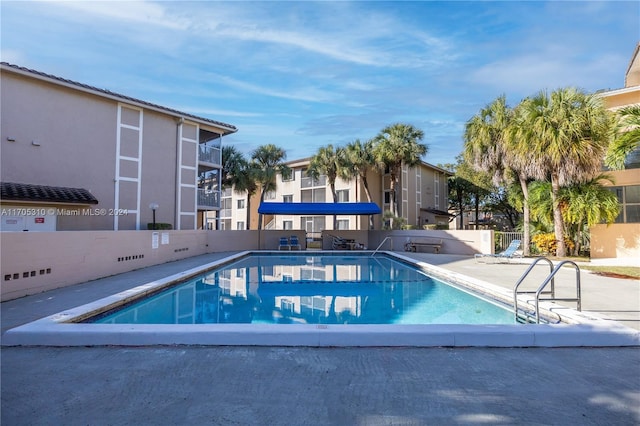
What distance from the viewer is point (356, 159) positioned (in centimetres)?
2825

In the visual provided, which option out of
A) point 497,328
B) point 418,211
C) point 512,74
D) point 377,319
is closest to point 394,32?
point 512,74

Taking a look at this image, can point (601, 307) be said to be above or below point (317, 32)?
below

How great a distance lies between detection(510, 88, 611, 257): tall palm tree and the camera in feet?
48.5

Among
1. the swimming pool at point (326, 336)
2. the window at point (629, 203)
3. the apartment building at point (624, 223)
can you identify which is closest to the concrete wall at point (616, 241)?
the apartment building at point (624, 223)

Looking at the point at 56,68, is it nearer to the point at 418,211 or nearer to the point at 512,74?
the point at 512,74

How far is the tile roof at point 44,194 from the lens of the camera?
1273cm

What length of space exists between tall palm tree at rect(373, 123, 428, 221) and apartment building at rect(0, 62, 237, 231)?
12551mm

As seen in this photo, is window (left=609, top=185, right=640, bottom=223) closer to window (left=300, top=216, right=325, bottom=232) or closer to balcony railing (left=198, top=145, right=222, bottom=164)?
window (left=300, top=216, right=325, bottom=232)

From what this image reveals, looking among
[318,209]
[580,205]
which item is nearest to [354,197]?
[318,209]

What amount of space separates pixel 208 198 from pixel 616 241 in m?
22.1

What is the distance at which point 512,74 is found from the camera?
13711 mm

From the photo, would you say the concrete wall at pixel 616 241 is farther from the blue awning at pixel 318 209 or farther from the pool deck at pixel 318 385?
the pool deck at pixel 318 385

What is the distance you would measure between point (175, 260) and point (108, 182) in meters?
5.22

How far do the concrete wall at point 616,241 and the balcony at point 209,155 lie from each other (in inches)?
834
